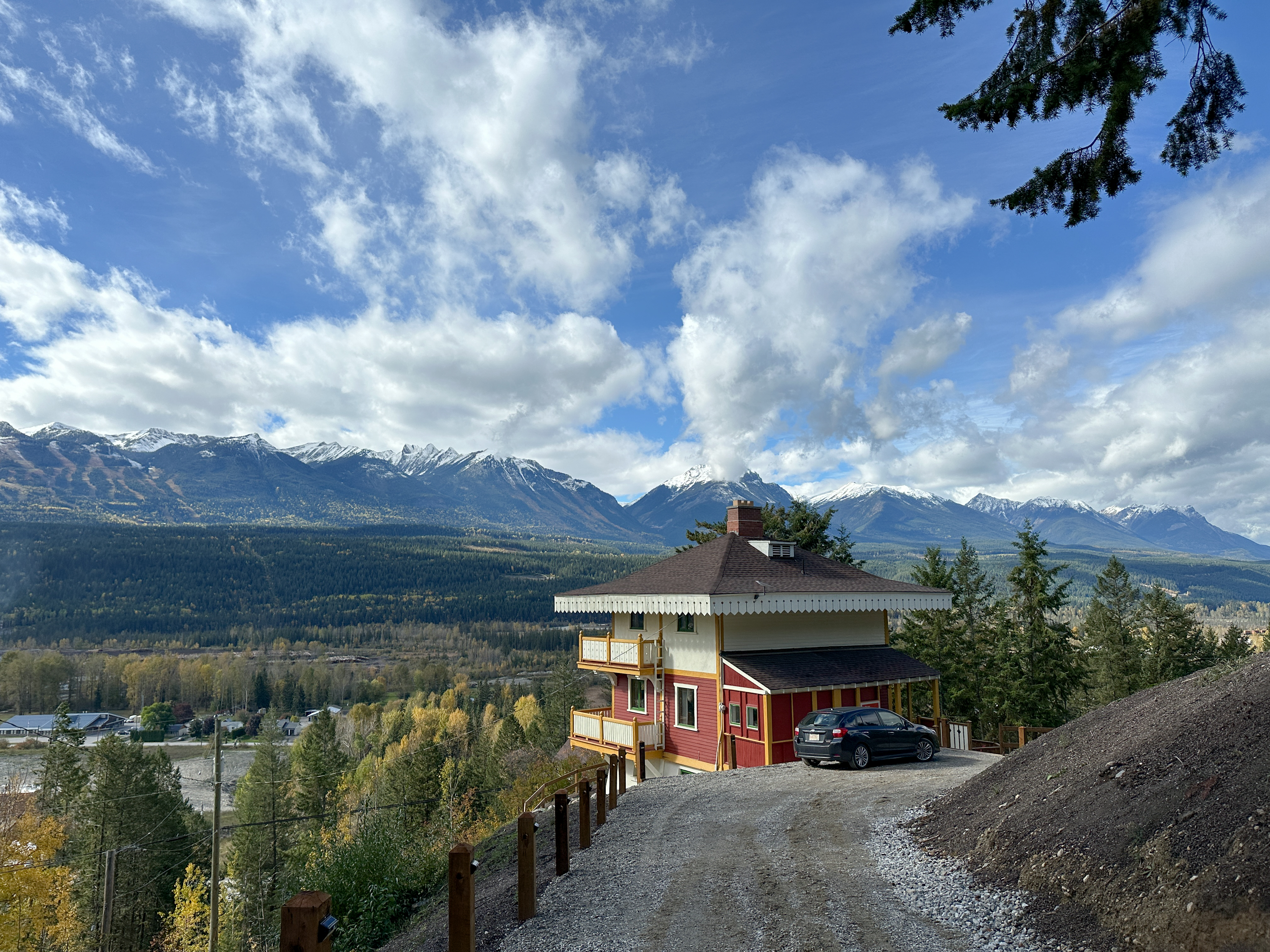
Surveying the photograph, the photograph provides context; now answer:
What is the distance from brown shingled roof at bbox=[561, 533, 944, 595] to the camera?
2427 cm

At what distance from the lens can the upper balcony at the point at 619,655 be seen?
27125 millimetres

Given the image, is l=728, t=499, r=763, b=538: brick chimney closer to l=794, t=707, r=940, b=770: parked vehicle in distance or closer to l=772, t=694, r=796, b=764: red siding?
l=772, t=694, r=796, b=764: red siding

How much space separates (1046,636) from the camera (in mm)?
44125

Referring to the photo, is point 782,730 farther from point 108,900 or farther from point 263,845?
point 263,845

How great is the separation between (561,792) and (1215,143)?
454 inches

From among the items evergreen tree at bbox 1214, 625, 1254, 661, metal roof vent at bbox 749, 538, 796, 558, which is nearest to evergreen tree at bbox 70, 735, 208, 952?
metal roof vent at bbox 749, 538, 796, 558

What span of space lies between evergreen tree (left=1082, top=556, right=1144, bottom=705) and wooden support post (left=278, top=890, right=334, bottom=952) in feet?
183

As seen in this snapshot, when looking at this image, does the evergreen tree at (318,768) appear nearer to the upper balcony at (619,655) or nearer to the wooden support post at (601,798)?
the upper balcony at (619,655)

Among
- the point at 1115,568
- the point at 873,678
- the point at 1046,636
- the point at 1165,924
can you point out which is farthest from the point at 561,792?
the point at 1115,568

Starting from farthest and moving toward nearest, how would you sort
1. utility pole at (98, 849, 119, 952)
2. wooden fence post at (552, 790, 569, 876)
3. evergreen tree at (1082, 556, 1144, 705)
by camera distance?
evergreen tree at (1082, 556, 1144, 705) → utility pole at (98, 849, 119, 952) → wooden fence post at (552, 790, 569, 876)

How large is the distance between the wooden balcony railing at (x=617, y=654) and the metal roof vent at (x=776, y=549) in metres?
5.70

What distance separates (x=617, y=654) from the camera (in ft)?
94.1

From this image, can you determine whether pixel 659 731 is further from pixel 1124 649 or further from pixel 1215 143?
pixel 1124 649

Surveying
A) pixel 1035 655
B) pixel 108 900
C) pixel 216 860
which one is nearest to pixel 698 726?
pixel 216 860
